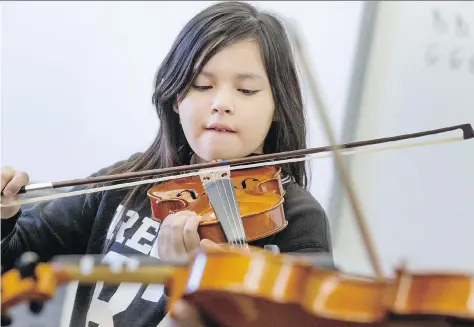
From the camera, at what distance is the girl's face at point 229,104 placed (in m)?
0.60

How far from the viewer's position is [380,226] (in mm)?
895

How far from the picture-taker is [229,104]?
0.60 meters

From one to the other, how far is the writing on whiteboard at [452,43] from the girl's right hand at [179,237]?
448 mm

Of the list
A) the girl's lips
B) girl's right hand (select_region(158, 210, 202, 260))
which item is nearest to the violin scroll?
girl's right hand (select_region(158, 210, 202, 260))

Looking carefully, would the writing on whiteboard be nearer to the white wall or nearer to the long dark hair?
the white wall

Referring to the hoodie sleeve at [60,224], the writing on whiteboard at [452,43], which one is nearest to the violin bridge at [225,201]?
the hoodie sleeve at [60,224]

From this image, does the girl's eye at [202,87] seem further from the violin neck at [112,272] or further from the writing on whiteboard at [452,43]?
the writing on whiteboard at [452,43]

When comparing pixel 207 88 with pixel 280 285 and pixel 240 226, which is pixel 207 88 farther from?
pixel 280 285

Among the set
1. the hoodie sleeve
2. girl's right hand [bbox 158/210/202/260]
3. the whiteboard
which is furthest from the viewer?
the whiteboard

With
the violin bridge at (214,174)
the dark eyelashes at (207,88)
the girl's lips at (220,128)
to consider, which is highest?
the dark eyelashes at (207,88)

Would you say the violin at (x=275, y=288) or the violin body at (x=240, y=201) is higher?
Answer: the violin at (x=275, y=288)

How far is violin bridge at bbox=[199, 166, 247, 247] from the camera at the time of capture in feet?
1.77

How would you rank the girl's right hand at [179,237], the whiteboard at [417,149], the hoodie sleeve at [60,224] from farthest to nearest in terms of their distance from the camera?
the whiteboard at [417,149] → the hoodie sleeve at [60,224] → the girl's right hand at [179,237]

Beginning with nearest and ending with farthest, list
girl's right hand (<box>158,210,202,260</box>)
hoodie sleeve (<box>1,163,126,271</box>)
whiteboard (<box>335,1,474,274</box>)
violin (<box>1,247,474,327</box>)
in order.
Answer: violin (<box>1,247,474,327</box>), girl's right hand (<box>158,210,202,260</box>), hoodie sleeve (<box>1,163,126,271</box>), whiteboard (<box>335,1,474,274</box>)
